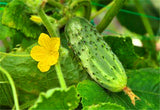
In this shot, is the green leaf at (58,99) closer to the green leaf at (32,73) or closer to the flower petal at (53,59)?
the flower petal at (53,59)

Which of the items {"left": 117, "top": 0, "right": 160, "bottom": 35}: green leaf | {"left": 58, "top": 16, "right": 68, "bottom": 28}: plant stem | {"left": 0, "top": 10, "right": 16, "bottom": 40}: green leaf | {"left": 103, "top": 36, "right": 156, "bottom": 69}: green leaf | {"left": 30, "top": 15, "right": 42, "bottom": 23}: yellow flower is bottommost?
{"left": 117, "top": 0, "right": 160, "bottom": 35}: green leaf

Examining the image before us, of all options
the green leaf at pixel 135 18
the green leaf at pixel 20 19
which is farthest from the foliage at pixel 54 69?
the green leaf at pixel 135 18

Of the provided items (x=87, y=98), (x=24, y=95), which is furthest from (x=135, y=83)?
(x=24, y=95)

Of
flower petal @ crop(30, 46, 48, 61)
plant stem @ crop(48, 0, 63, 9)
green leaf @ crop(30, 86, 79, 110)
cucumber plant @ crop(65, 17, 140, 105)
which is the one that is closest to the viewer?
green leaf @ crop(30, 86, 79, 110)

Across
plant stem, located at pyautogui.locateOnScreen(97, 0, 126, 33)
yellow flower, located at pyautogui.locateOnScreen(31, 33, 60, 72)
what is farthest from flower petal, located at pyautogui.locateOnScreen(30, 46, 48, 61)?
plant stem, located at pyautogui.locateOnScreen(97, 0, 126, 33)

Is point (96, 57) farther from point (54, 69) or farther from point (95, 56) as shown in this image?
point (54, 69)

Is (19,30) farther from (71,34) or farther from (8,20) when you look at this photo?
(71,34)

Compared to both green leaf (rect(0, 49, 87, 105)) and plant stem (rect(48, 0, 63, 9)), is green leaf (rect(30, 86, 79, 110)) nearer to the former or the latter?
green leaf (rect(0, 49, 87, 105))
